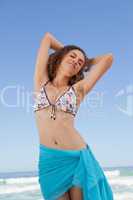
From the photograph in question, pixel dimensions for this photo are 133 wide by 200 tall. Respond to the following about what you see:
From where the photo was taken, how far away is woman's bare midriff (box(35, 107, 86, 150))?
2.51 metres

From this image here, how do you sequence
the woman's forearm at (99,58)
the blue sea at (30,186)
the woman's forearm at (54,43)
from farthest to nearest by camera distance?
the blue sea at (30,186) < the woman's forearm at (54,43) < the woman's forearm at (99,58)

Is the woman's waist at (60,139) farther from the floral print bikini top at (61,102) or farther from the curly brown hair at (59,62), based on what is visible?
the curly brown hair at (59,62)

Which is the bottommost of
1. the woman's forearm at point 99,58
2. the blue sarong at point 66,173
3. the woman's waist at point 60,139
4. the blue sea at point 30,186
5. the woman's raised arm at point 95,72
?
the blue sea at point 30,186

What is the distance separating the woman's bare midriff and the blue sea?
7.31 meters

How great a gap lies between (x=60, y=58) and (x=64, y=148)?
522mm

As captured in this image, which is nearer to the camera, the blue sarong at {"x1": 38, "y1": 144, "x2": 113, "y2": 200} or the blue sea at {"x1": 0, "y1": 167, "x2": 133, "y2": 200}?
the blue sarong at {"x1": 38, "y1": 144, "x2": 113, "y2": 200}

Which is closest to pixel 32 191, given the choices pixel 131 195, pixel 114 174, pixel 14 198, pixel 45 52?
pixel 14 198

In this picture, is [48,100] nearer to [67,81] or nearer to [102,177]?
[67,81]

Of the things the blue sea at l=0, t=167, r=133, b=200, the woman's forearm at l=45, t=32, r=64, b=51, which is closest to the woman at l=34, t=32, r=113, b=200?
the woman's forearm at l=45, t=32, r=64, b=51

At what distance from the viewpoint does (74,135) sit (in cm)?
255

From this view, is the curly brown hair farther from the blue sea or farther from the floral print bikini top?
the blue sea

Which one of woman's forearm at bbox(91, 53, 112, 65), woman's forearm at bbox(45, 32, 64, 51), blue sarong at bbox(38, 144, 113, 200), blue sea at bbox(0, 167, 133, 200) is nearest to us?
blue sarong at bbox(38, 144, 113, 200)

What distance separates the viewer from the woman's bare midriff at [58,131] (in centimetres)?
251

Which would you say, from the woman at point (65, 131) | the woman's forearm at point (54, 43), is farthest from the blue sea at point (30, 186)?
the woman at point (65, 131)
